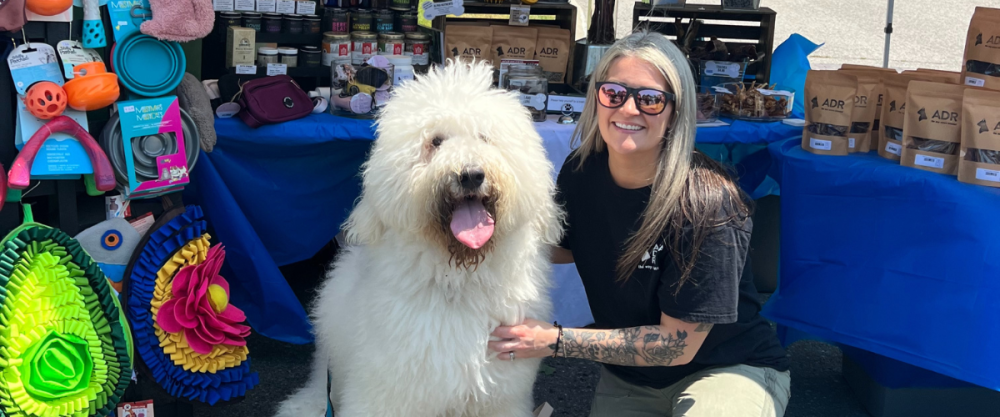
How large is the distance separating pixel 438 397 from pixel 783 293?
1784mm

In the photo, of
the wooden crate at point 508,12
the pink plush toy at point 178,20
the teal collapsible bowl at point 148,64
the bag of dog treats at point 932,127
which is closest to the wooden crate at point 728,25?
the wooden crate at point 508,12

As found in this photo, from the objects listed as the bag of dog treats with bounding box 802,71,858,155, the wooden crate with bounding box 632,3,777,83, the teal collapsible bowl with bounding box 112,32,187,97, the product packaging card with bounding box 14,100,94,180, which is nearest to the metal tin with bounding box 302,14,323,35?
the teal collapsible bowl with bounding box 112,32,187,97

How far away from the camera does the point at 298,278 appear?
14.4ft

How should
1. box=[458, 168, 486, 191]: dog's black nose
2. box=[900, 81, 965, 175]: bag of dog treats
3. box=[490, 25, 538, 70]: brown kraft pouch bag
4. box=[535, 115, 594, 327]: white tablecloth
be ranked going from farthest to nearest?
1. box=[490, 25, 538, 70]: brown kraft pouch bag
2. box=[535, 115, 594, 327]: white tablecloth
3. box=[900, 81, 965, 175]: bag of dog treats
4. box=[458, 168, 486, 191]: dog's black nose

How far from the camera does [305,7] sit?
373 cm

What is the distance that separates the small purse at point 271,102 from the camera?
3.37 metres

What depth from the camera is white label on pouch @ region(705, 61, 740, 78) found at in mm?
4199

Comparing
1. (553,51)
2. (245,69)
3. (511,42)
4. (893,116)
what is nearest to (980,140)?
(893,116)

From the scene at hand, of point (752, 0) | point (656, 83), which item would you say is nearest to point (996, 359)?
point (656, 83)

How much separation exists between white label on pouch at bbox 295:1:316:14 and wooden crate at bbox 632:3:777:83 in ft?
5.50

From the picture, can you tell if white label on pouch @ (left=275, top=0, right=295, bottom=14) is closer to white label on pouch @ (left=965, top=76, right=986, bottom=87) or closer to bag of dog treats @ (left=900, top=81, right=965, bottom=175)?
bag of dog treats @ (left=900, top=81, right=965, bottom=175)

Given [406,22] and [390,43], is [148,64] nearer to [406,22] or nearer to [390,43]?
[390,43]

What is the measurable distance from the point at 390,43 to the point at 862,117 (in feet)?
7.11

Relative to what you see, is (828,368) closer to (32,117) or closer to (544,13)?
(544,13)
